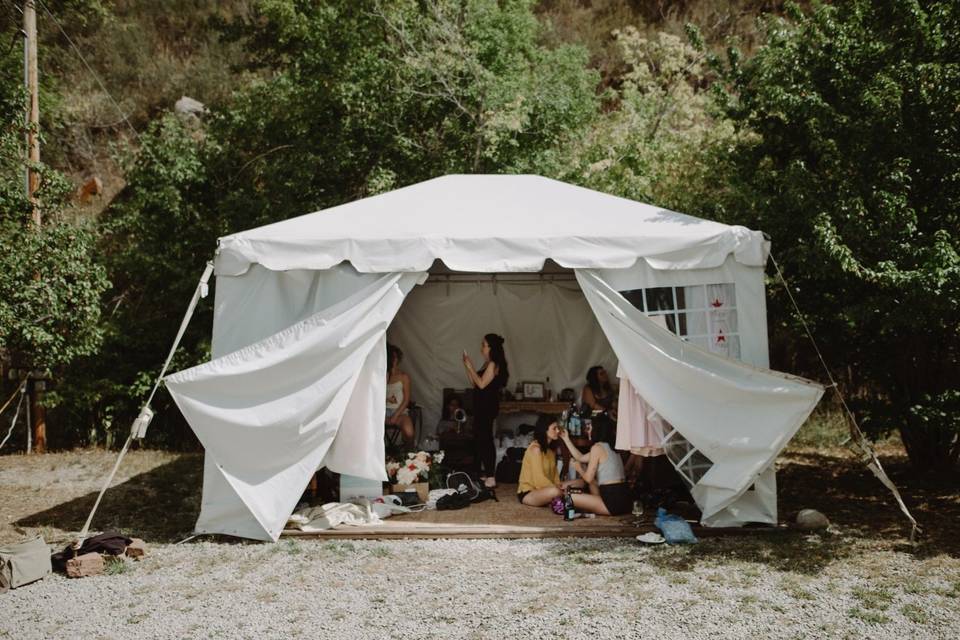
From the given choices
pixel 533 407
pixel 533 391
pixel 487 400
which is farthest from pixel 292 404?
pixel 533 391

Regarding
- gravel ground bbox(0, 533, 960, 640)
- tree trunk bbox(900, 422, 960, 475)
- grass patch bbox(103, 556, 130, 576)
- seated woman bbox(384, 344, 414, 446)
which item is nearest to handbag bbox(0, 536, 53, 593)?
gravel ground bbox(0, 533, 960, 640)

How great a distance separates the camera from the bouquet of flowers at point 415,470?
6.52 meters

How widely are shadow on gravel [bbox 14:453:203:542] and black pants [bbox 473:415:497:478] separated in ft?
8.02

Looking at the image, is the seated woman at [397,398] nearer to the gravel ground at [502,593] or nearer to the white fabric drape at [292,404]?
the white fabric drape at [292,404]

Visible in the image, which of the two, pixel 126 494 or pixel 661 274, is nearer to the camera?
pixel 661 274

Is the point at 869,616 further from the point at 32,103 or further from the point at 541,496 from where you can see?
the point at 32,103

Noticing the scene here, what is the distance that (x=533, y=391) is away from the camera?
A: 27.6 feet

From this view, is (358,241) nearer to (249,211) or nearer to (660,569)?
(660,569)

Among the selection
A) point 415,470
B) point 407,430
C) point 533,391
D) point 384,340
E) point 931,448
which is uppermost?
point 384,340

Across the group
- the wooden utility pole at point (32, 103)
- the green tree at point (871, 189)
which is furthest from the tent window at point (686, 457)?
the wooden utility pole at point (32, 103)

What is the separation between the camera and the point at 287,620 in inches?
166

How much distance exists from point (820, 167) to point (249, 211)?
6.83m

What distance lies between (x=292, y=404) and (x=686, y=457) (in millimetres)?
2789

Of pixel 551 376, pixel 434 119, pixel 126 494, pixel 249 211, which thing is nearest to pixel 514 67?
pixel 434 119
